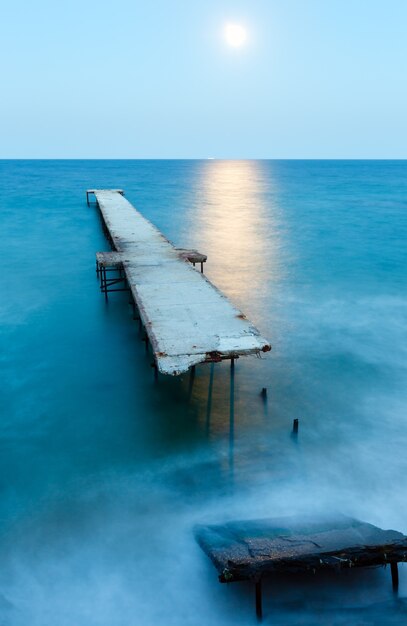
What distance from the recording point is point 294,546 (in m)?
6.36

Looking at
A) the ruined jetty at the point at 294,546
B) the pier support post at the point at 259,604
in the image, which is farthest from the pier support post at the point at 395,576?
the pier support post at the point at 259,604

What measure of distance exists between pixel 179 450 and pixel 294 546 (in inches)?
131

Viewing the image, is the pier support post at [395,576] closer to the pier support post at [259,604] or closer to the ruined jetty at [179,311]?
the pier support post at [259,604]

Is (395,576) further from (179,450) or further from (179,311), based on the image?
(179,311)

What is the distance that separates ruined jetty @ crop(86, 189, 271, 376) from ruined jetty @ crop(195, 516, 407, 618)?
287 cm

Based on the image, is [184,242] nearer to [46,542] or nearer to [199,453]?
[199,453]

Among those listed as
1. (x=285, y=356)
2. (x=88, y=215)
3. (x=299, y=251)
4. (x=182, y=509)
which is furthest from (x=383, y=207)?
(x=182, y=509)

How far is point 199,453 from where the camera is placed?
907 centimetres

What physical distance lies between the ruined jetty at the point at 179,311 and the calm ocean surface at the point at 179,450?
64.7 inches

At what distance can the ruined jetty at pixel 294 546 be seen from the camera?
585 centimetres

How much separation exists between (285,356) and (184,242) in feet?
55.1

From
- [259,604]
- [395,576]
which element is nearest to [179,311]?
[259,604]

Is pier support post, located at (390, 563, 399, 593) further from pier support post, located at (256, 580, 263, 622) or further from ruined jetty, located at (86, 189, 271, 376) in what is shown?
ruined jetty, located at (86, 189, 271, 376)

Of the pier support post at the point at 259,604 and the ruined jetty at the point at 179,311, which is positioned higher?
the ruined jetty at the point at 179,311
